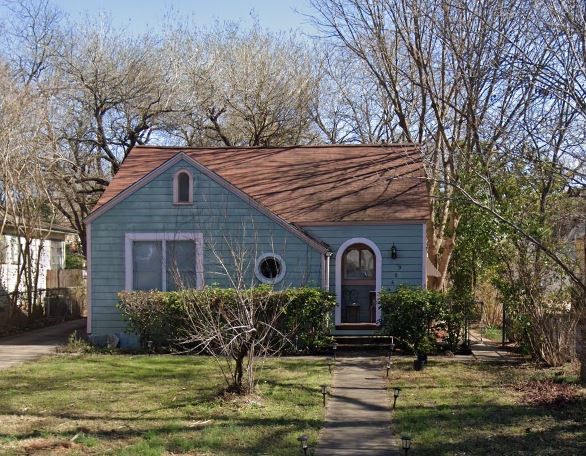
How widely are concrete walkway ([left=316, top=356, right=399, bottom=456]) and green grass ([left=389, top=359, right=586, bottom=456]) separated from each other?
0.25m

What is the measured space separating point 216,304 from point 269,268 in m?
2.30

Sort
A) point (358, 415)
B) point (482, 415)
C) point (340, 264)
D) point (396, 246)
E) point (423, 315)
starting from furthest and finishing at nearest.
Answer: point (340, 264), point (396, 246), point (423, 315), point (358, 415), point (482, 415)

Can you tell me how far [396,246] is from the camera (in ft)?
54.2

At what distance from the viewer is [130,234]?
1638 centimetres

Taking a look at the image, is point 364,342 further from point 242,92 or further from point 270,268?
point 242,92

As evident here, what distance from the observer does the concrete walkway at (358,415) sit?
7.62 m

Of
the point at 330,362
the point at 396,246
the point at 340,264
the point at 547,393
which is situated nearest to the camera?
the point at 547,393

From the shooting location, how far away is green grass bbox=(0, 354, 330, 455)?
7629 millimetres

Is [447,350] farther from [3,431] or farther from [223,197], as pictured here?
[3,431]

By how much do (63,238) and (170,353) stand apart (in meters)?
15.7

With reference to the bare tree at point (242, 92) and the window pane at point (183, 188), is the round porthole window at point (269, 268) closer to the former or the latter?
the window pane at point (183, 188)

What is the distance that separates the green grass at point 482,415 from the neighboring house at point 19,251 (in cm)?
1323

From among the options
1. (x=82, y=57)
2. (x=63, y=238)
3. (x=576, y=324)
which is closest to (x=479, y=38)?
(x=576, y=324)

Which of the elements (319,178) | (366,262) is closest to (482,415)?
(366,262)
